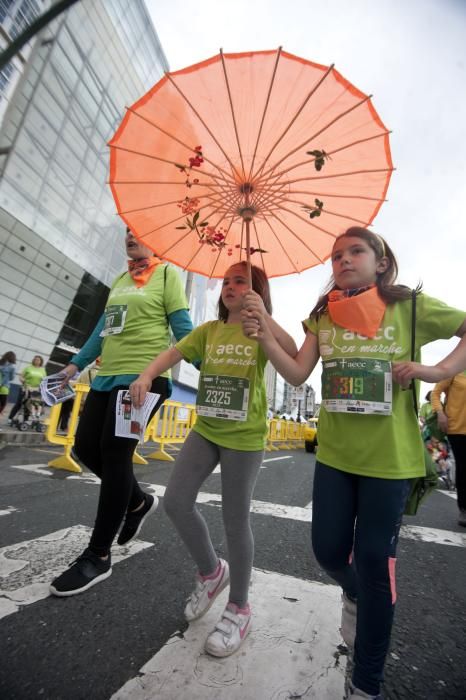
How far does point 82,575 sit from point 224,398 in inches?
45.3

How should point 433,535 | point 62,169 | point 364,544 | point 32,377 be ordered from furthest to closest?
point 62,169
point 32,377
point 433,535
point 364,544

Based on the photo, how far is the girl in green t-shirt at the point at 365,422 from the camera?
4.37ft

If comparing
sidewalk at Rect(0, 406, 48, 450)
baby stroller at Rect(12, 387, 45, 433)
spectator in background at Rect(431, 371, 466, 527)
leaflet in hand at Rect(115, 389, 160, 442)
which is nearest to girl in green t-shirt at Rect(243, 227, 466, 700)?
leaflet in hand at Rect(115, 389, 160, 442)

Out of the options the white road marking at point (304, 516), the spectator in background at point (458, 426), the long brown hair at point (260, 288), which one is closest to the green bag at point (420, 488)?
the long brown hair at point (260, 288)

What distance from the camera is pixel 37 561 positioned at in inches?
86.0

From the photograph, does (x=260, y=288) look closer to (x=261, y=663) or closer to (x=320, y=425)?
(x=320, y=425)

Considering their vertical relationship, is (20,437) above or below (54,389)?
below

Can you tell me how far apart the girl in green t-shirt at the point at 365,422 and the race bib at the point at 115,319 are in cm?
103

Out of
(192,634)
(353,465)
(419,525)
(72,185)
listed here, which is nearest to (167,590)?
(192,634)

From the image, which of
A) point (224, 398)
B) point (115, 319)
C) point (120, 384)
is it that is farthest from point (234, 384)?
point (115, 319)

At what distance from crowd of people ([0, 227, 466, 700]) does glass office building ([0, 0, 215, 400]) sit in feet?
64.3

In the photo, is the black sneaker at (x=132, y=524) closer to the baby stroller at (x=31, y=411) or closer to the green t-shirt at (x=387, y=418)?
the green t-shirt at (x=387, y=418)

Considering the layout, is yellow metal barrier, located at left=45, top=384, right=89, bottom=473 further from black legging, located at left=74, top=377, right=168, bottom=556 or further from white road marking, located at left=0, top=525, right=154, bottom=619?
black legging, located at left=74, top=377, right=168, bottom=556

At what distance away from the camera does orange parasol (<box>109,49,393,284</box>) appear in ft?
6.23
